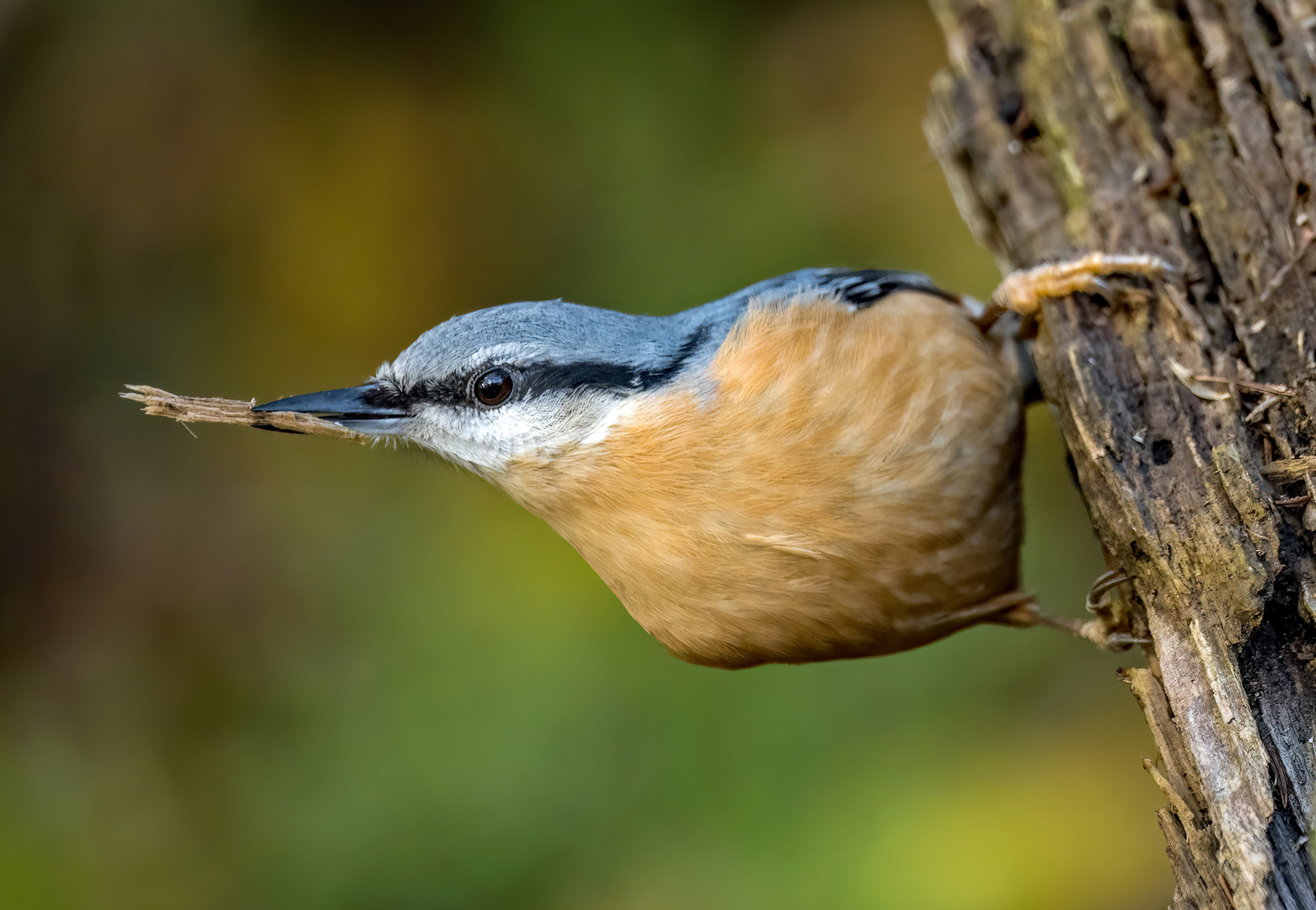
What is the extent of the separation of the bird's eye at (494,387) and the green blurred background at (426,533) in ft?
6.84

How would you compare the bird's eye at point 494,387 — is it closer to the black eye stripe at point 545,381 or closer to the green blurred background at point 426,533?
the black eye stripe at point 545,381

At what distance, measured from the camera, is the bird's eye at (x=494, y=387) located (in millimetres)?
2254

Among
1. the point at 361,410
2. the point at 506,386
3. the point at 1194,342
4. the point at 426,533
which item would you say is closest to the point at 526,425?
the point at 506,386

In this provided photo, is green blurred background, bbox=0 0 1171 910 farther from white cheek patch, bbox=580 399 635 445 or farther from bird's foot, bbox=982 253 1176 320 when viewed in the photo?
white cheek patch, bbox=580 399 635 445

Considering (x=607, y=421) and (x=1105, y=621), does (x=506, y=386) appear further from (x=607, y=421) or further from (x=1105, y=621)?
(x=1105, y=621)

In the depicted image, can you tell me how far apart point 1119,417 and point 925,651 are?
2056mm

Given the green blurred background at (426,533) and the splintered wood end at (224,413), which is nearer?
the splintered wood end at (224,413)

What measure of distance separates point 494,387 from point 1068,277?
1.47 meters

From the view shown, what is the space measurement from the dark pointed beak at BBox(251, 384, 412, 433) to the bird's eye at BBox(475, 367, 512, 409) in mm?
191

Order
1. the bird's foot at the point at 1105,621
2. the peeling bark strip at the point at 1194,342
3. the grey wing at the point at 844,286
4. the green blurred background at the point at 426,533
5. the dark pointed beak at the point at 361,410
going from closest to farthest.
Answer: the peeling bark strip at the point at 1194,342 < the bird's foot at the point at 1105,621 < the dark pointed beak at the point at 361,410 < the grey wing at the point at 844,286 < the green blurred background at the point at 426,533

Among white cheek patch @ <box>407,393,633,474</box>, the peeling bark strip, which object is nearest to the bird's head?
white cheek patch @ <box>407,393,633,474</box>

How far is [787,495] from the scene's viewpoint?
7.12 feet

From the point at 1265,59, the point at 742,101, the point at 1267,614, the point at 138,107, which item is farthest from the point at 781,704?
the point at 138,107

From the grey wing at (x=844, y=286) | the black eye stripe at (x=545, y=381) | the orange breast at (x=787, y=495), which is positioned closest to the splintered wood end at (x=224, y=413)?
the black eye stripe at (x=545, y=381)
